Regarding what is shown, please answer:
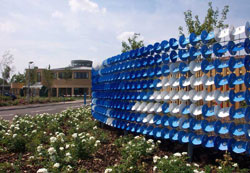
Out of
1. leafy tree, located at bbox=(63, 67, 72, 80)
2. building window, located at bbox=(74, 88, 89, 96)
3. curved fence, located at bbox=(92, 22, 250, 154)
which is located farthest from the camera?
building window, located at bbox=(74, 88, 89, 96)

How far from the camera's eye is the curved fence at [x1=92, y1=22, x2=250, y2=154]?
441 cm

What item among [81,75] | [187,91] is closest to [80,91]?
[81,75]

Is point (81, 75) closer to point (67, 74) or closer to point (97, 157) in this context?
point (67, 74)

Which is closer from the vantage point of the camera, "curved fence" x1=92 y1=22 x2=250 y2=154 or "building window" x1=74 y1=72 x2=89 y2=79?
"curved fence" x1=92 y1=22 x2=250 y2=154

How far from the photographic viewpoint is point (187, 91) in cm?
531

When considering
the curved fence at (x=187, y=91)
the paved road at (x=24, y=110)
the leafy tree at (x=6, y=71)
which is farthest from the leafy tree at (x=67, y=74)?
the curved fence at (x=187, y=91)

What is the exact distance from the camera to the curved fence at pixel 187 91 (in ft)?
14.5

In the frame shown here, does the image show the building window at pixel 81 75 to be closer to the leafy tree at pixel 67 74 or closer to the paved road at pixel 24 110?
the leafy tree at pixel 67 74

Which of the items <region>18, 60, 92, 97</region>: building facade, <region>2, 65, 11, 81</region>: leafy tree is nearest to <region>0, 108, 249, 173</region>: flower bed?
<region>2, 65, 11, 81</region>: leafy tree

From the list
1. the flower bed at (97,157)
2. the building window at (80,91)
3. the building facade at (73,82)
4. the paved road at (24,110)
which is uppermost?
the building facade at (73,82)

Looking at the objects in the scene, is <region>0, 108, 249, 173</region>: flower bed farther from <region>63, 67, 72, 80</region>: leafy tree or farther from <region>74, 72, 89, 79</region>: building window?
<region>74, 72, 89, 79</region>: building window

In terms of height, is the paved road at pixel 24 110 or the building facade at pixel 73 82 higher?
the building facade at pixel 73 82

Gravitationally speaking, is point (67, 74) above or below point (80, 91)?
above

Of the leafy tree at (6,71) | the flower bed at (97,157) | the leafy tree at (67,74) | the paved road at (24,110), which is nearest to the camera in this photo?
the flower bed at (97,157)
